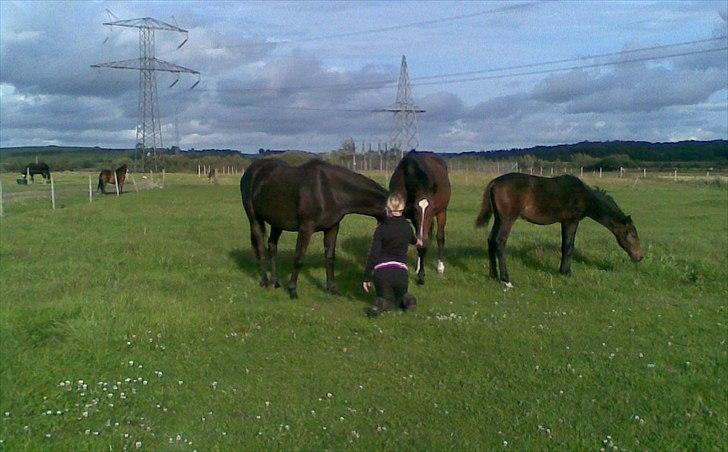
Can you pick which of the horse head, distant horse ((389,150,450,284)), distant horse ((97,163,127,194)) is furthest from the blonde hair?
distant horse ((97,163,127,194))

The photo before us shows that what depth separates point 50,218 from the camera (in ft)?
72.0

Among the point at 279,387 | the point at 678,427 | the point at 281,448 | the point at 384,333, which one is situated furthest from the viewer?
the point at 384,333

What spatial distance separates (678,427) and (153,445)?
4.07 meters

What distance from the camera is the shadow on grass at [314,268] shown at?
11.2m

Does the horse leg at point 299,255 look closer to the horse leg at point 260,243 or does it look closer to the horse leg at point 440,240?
the horse leg at point 260,243

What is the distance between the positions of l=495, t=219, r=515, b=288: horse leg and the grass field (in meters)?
0.33

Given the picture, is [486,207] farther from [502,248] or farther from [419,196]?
[419,196]

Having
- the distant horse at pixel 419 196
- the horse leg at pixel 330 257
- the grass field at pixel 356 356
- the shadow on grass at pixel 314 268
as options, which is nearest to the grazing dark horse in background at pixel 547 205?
the grass field at pixel 356 356

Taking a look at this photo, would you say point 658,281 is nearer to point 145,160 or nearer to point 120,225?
point 120,225

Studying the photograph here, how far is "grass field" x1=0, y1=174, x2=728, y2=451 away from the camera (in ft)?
17.7

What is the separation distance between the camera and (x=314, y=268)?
12.8 metres

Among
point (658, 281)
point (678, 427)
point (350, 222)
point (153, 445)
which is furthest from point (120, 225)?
point (678, 427)

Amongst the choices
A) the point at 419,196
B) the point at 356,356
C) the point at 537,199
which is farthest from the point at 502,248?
the point at 356,356

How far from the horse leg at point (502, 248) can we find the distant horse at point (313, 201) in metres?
2.29
